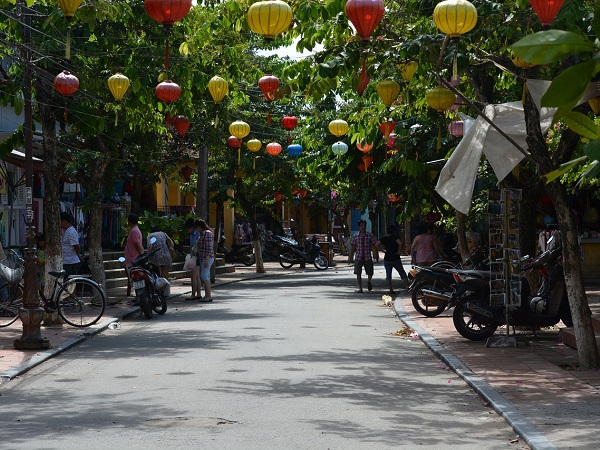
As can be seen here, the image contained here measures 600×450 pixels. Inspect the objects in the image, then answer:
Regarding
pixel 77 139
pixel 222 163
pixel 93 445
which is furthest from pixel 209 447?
pixel 222 163

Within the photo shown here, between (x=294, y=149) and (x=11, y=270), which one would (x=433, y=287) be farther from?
(x=294, y=149)

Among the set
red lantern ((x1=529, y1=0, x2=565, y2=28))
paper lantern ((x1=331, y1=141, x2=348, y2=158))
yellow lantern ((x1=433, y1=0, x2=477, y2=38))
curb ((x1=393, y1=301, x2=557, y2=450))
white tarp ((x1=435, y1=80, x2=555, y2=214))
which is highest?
paper lantern ((x1=331, y1=141, x2=348, y2=158))

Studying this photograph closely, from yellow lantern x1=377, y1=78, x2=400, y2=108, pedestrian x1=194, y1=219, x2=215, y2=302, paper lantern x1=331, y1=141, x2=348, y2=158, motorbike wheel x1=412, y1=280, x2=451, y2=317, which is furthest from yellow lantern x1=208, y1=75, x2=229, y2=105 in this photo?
paper lantern x1=331, y1=141, x2=348, y2=158

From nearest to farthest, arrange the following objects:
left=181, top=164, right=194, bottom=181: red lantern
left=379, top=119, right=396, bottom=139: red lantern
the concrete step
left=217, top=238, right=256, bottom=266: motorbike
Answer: the concrete step < left=379, top=119, right=396, bottom=139: red lantern < left=181, top=164, right=194, bottom=181: red lantern < left=217, top=238, right=256, bottom=266: motorbike

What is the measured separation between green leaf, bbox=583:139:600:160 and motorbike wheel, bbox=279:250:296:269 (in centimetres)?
4063

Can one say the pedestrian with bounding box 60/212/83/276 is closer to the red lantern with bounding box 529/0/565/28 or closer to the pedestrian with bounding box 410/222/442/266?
the pedestrian with bounding box 410/222/442/266

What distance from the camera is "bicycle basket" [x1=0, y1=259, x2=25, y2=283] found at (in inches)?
634

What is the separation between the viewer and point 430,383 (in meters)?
10.4

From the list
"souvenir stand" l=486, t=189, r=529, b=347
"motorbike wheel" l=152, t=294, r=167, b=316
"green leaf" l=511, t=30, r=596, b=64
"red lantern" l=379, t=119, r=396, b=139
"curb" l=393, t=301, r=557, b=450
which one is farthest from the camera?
"motorbike wheel" l=152, t=294, r=167, b=316

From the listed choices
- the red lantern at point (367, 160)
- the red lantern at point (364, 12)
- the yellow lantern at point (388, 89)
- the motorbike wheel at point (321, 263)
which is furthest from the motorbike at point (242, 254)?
the red lantern at point (364, 12)

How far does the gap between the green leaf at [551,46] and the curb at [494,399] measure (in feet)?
16.7

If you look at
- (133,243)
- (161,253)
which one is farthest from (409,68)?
(161,253)

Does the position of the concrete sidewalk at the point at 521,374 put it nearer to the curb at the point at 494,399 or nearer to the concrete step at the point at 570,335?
the curb at the point at 494,399

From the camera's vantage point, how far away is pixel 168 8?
9766 millimetres
